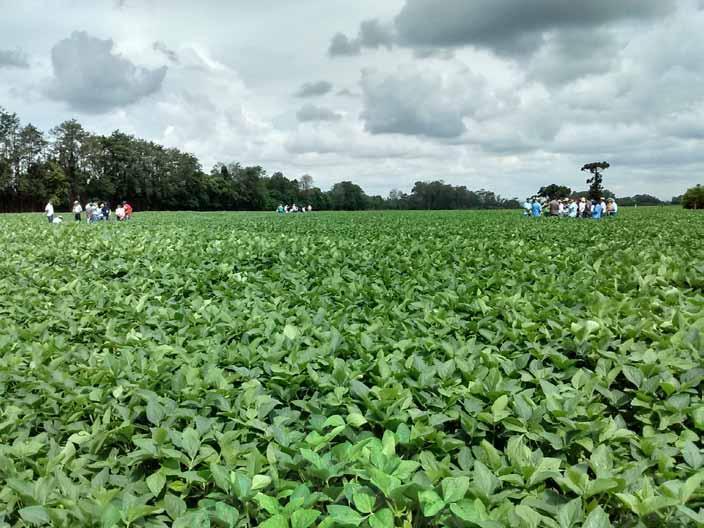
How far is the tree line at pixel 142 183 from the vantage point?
269 ft

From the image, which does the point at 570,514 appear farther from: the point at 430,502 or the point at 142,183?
the point at 142,183

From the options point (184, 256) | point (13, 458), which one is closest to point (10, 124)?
point (184, 256)

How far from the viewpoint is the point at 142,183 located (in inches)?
3935

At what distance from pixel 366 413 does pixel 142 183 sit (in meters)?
107

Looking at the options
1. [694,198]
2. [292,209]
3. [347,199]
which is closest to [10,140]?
[292,209]

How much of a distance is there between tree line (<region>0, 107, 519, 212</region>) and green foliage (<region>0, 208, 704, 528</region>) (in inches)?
3457

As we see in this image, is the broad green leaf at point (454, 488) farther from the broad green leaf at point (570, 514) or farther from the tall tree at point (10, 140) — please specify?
the tall tree at point (10, 140)

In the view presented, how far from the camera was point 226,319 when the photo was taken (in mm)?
4238

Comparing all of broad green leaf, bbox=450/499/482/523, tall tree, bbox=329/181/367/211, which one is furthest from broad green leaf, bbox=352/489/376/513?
tall tree, bbox=329/181/367/211

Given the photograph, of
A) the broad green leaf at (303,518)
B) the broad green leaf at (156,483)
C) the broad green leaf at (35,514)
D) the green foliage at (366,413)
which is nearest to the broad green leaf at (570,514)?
the green foliage at (366,413)

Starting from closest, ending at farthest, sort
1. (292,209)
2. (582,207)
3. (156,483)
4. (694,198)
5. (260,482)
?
(260,482), (156,483), (582,207), (694,198), (292,209)

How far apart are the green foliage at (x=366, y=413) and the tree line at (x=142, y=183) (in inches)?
3457

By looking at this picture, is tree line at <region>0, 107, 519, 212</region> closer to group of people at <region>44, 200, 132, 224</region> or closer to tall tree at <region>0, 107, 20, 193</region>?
tall tree at <region>0, 107, 20, 193</region>

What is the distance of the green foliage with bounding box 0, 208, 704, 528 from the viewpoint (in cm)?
187
